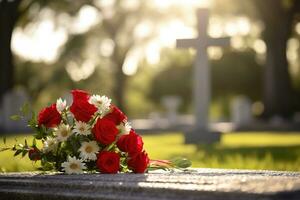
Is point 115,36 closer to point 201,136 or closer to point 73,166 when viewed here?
point 201,136

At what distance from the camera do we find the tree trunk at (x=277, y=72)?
23.9 meters

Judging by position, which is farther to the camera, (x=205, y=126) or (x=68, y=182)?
(x=205, y=126)

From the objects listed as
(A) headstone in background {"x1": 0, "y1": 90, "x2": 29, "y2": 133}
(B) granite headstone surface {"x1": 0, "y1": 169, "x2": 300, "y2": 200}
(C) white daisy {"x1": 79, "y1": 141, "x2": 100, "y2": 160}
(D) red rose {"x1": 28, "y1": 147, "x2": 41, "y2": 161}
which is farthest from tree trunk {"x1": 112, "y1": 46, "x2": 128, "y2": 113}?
(B) granite headstone surface {"x1": 0, "y1": 169, "x2": 300, "y2": 200}

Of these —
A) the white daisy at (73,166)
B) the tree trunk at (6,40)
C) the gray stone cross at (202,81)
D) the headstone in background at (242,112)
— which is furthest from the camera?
the headstone in background at (242,112)

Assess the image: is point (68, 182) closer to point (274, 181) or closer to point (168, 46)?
point (274, 181)

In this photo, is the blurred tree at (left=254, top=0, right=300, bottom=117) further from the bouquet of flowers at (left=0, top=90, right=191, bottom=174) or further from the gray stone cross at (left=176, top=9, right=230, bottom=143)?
the bouquet of flowers at (left=0, top=90, right=191, bottom=174)

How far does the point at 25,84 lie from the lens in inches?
1783

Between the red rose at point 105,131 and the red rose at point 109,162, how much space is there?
8 cm

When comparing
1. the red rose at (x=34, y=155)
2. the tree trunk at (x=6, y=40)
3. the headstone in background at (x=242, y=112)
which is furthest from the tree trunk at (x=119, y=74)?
the red rose at (x=34, y=155)

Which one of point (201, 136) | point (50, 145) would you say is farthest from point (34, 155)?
point (201, 136)

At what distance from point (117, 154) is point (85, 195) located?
75cm

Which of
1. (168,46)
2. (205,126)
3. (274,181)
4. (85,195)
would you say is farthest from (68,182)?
(168,46)

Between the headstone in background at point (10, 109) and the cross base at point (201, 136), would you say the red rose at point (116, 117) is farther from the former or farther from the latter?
the headstone in background at point (10, 109)

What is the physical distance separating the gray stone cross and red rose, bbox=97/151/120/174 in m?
9.24
